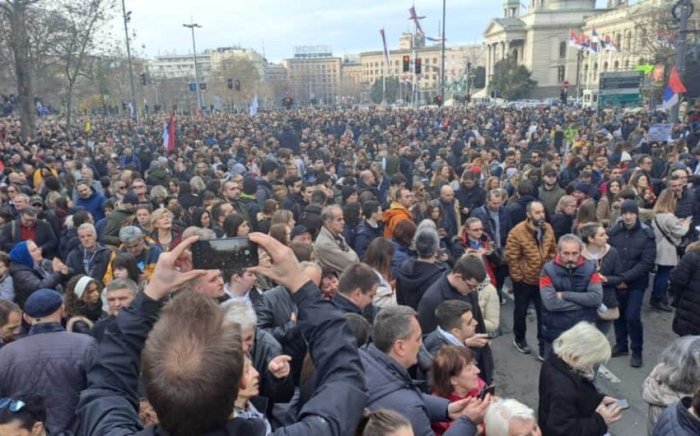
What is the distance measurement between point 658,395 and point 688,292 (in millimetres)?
2368

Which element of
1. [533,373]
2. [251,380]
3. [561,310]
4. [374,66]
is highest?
[374,66]

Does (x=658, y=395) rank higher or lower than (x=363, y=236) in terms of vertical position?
lower

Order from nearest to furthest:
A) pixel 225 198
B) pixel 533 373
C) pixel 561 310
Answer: pixel 561 310, pixel 533 373, pixel 225 198

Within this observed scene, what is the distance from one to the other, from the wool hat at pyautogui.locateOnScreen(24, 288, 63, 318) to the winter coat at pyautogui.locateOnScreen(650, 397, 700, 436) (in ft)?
11.0

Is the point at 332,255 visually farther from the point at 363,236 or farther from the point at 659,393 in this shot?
the point at 659,393

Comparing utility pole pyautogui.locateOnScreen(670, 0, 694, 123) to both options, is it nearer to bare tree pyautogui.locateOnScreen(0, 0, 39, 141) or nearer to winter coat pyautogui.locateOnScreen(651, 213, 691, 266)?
winter coat pyautogui.locateOnScreen(651, 213, 691, 266)

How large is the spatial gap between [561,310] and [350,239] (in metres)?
2.88

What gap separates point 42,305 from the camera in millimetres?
3279

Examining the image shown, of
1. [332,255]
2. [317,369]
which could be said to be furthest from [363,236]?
[317,369]

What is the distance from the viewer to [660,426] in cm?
278

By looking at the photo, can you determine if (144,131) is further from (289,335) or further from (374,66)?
(374,66)

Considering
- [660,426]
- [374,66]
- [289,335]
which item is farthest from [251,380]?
[374,66]

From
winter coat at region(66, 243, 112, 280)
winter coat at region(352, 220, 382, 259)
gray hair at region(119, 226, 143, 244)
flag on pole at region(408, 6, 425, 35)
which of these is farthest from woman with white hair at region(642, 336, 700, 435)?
flag on pole at region(408, 6, 425, 35)

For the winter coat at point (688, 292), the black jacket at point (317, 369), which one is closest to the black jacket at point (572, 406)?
the black jacket at point (317, 369)
